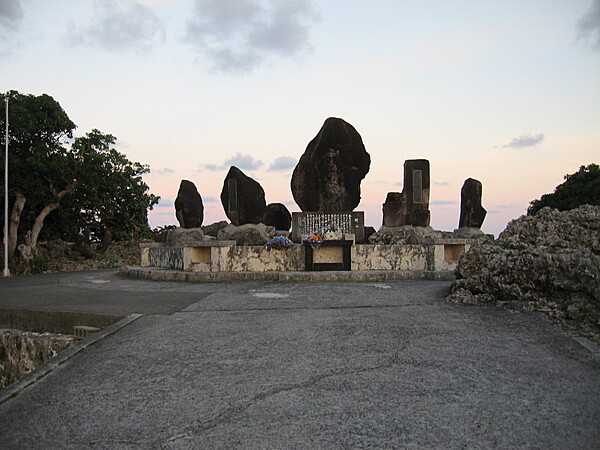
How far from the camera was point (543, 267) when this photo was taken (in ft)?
19.1

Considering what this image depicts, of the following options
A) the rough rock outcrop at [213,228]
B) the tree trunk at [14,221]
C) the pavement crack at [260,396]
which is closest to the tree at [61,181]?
the tree trunk at [14,221]

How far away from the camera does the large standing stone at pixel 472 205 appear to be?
1847cm

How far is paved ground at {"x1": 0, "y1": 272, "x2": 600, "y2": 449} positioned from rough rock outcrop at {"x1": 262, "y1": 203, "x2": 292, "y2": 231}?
12995 millimetres

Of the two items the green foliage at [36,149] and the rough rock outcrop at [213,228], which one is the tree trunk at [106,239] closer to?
the green foliage at [36,149]

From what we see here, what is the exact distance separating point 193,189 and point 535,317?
13.6 m

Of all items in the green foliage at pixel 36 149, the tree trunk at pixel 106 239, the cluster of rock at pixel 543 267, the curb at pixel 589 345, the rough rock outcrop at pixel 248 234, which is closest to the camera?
the curb at pixel 589 345

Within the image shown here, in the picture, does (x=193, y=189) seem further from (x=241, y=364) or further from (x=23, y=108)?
(x=241, y=364)

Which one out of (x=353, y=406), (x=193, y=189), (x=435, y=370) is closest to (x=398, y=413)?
(x=353, y=406)

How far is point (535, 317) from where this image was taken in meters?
5.36

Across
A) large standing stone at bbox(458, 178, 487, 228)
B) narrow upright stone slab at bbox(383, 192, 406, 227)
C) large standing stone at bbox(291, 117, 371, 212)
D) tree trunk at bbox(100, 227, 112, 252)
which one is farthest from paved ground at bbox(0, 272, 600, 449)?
tree trunk at bbox(100, 227, 112, 252)

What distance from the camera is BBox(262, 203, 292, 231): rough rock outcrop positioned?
1867cm

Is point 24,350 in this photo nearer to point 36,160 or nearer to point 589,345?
point 589,345

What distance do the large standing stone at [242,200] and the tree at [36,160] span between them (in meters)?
7.05

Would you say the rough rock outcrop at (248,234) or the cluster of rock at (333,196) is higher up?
the cluster of rock at (333,196)
